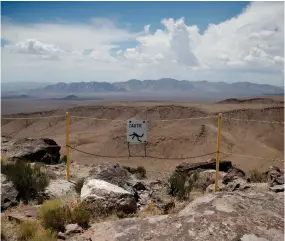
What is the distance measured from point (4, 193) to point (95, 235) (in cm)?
260

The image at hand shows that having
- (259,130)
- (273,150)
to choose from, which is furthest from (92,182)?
(259,130)

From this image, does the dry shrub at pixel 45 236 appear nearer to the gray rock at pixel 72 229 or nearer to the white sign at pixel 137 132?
the gray rock at pixel 72 229

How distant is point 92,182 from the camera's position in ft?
25.4

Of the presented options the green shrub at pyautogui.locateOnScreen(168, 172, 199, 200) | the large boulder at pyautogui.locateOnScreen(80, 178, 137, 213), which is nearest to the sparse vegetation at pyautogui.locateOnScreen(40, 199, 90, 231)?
the large boulder at pyautogui.locateOnScreen(80, 178, 137, 213)

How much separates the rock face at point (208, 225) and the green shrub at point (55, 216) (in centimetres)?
45

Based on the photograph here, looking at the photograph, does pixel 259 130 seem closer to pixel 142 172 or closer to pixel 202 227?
pixel 142 172

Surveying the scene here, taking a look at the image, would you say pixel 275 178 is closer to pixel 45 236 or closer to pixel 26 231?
pixel 45 236

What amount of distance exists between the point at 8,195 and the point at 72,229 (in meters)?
2.16

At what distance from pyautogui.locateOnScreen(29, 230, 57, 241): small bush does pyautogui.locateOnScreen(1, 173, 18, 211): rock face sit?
192 cm

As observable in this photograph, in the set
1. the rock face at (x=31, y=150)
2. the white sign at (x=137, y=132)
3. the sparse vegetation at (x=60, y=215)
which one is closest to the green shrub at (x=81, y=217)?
the sparse vegetation at (x=60, y=215)

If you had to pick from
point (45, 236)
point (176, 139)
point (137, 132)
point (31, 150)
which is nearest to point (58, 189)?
point (137, 132)

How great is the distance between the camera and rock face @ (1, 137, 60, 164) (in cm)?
1505

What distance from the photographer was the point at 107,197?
7375mm

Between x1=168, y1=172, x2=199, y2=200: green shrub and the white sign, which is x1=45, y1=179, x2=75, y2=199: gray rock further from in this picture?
x1=168, y1=172, x2=199, y2=200: green shrub
